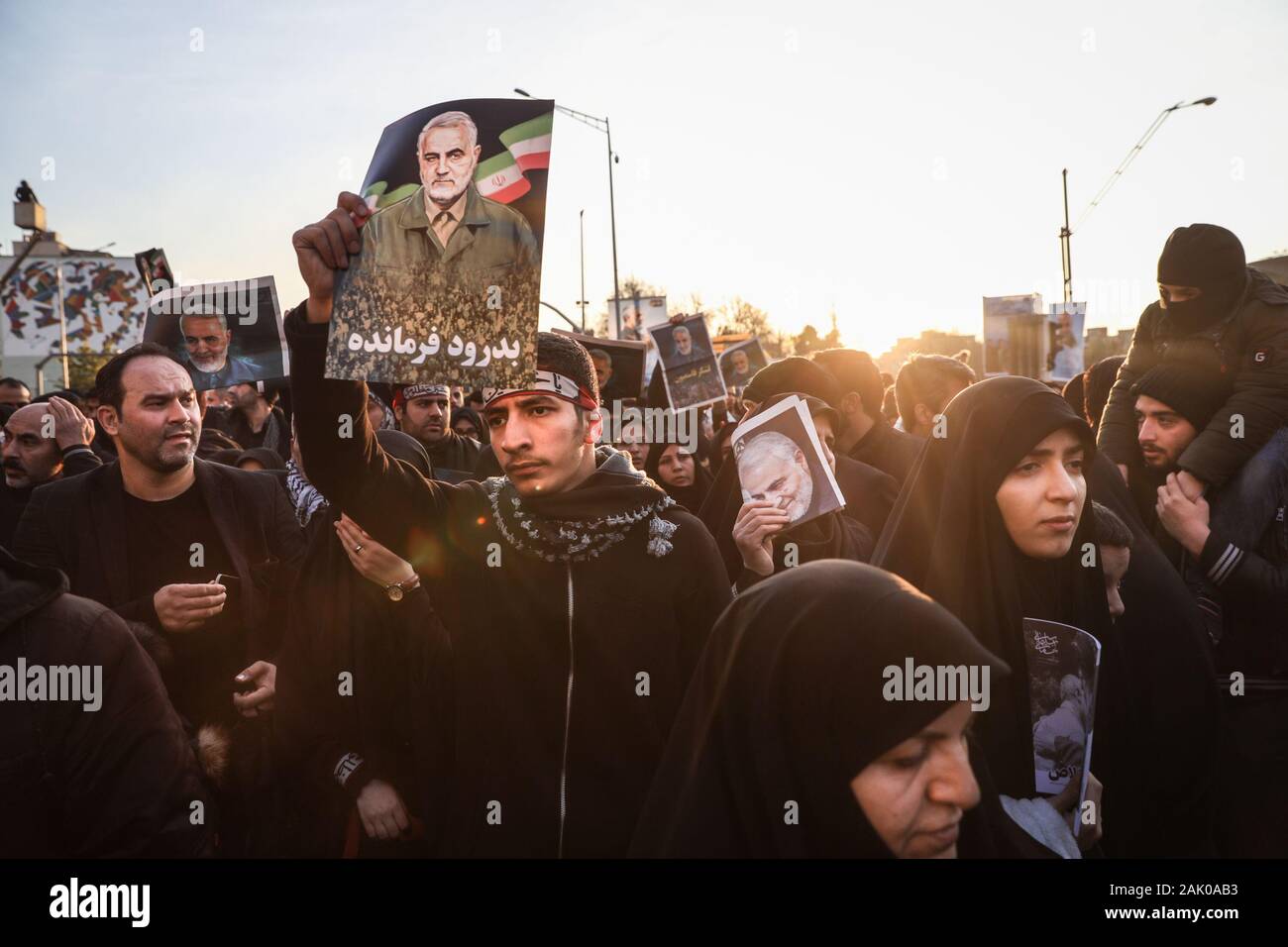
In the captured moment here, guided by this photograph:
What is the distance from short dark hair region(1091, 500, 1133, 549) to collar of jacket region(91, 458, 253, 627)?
3209 millimetres

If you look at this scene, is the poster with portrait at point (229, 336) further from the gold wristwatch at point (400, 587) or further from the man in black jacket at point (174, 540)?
the gold wristwatch at point (400, 587)

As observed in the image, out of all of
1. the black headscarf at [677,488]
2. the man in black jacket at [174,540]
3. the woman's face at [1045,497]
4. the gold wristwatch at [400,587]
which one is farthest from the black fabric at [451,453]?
the woman's face at [1045,497]

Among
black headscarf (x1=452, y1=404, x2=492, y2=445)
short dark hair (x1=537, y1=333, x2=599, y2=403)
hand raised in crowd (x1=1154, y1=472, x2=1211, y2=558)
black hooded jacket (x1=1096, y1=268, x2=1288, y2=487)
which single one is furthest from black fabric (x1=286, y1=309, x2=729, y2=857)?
black headscarf (x1=452, y1=404, x2=492, y2=445)

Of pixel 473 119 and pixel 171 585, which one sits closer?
pixel 473 119

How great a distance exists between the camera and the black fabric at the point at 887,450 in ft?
18.0

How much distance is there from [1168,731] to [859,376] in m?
3.07

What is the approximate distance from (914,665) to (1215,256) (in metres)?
3.33

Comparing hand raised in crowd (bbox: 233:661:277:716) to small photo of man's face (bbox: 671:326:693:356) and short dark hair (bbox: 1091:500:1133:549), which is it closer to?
short dark hair (bbox: 1091:500:1133:549)

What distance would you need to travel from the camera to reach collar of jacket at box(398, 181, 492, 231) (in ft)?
7.21
